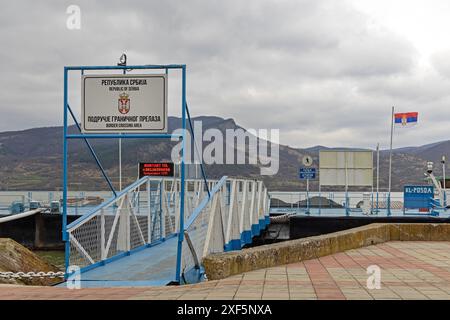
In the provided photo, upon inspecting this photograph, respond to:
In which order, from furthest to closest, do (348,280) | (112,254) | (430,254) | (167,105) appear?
(112,254) → (430,254) → (167,105) → (348,280)

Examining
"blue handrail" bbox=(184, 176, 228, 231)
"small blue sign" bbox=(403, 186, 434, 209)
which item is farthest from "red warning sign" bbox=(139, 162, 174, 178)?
"blue handrail" bbox=(184, 176, 228, 231)

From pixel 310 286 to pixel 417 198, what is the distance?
23002 mm

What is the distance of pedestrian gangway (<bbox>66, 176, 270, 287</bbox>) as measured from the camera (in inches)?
351

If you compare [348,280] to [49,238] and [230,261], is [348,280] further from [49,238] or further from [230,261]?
[49,238]

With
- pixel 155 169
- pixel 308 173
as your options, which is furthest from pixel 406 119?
pixel 155 169

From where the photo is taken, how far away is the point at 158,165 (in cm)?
2470

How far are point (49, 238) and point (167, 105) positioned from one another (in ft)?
71.1

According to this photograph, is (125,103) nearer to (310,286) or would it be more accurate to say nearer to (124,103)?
(124,103)

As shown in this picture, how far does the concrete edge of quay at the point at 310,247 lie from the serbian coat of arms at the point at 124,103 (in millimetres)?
2591

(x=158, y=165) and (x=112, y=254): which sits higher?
(x=158, y=165)

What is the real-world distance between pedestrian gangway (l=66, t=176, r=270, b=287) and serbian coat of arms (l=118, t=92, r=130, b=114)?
4.85ft

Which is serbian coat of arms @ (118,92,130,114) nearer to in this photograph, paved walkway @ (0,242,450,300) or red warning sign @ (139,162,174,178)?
paved walkway @ (0,242,450,300)
